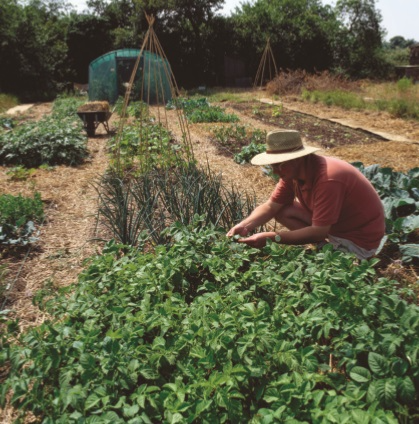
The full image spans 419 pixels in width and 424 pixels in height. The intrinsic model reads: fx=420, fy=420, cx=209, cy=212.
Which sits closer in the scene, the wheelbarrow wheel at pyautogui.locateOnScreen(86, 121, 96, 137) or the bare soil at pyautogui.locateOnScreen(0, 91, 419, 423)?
the bare soil at pyautogui.locateOnScreen(0, 91, 419, 423)

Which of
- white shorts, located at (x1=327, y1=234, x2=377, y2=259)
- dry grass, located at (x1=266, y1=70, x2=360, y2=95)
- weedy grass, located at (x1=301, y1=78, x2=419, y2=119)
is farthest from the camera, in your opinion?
dry grass, located at (x1=266, y1=70, x2=360, y2=95)

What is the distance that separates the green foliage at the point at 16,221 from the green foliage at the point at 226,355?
193 cm

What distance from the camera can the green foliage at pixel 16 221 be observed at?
12.4 ft

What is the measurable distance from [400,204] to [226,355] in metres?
2.56

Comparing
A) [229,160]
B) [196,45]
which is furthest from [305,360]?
[196,45]

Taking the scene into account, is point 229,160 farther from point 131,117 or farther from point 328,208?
point 131,117

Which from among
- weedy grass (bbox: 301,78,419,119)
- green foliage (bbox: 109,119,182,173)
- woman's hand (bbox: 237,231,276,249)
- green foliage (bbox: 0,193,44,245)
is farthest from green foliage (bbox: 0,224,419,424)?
weedy grass (bbox: 301,78,419,119)

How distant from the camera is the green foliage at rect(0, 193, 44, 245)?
12.4 feet

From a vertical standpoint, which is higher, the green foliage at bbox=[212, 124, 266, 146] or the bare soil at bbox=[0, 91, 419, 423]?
the green foliage at bbox=[212, 124, 266, 146]

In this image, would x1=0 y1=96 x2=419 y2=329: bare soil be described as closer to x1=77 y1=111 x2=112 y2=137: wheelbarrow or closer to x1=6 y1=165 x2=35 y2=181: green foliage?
x1=6 y1=165 x2=35 y2=181: green foliage

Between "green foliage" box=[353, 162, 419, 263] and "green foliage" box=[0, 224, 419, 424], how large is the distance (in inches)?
51.3

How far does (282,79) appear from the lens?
17.0 metres

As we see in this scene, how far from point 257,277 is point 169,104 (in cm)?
1327

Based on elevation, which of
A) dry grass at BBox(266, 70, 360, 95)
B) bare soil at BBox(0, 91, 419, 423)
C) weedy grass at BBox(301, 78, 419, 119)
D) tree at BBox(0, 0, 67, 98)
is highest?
tree at BBox(0, 0, 67, 98)
